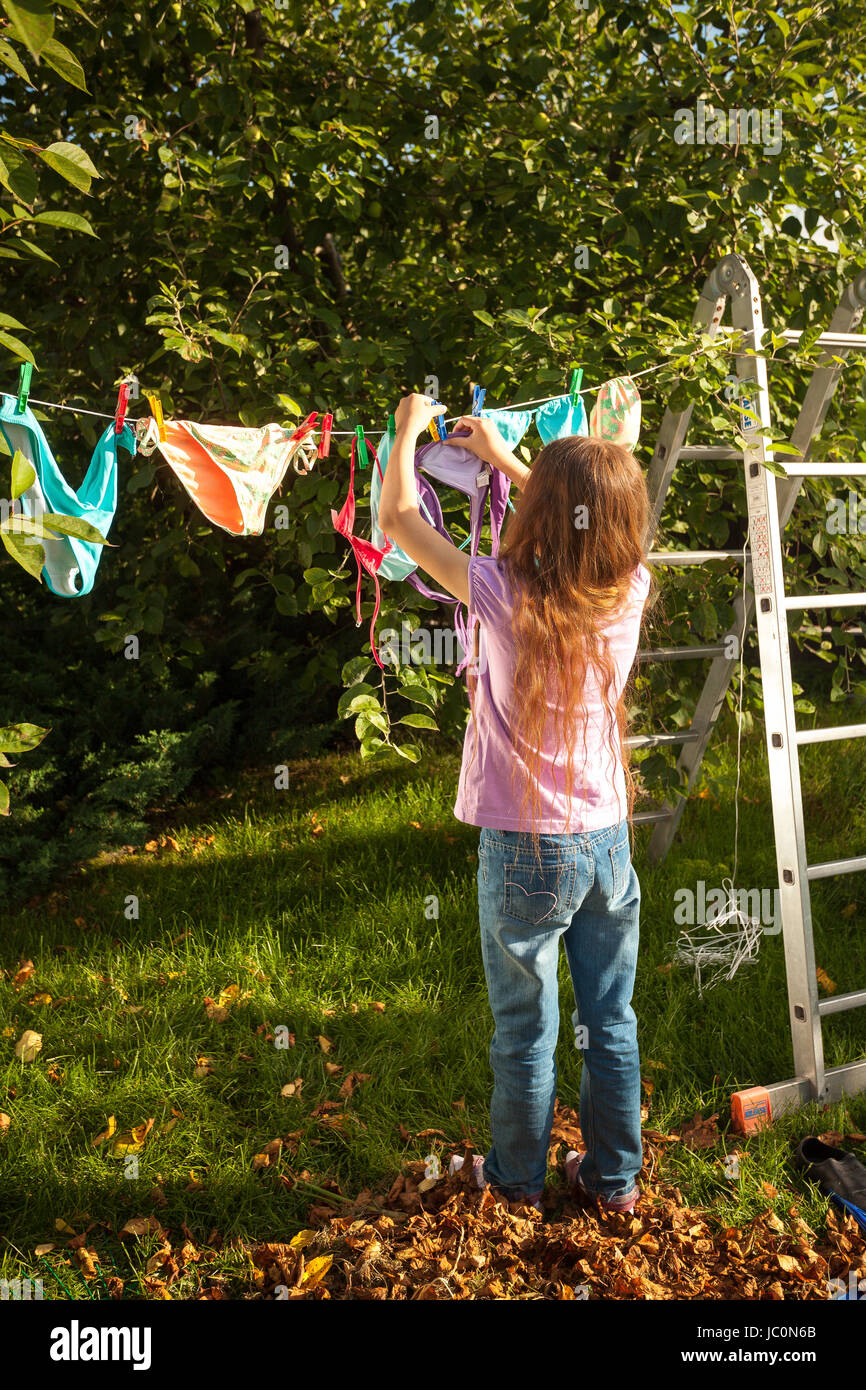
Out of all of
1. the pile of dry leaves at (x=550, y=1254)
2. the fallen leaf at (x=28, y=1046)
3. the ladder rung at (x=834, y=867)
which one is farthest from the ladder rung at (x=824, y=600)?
the fallen leaf at (x=28, y=1046)

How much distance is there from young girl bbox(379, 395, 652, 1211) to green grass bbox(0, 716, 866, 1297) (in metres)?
0.64

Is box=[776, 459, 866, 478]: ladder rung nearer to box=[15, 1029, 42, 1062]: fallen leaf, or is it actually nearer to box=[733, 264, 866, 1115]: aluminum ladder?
box=[733, 264, 866, 1115]: aluminum ladder

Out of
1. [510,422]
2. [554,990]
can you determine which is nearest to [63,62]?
[510,422]

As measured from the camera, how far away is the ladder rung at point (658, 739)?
3438 mm

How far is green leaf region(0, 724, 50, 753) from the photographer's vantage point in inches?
59.9

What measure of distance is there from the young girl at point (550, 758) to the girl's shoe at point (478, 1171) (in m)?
0.07

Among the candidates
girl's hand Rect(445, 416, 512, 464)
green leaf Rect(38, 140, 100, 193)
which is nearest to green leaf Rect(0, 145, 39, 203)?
green leaf Rect(38, 140, 100, 193)

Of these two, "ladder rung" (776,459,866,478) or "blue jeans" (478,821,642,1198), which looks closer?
"blue jeans" (478,821,642,1198)

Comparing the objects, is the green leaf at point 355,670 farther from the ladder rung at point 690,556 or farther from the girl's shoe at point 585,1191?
the girl's shoe at point 585,1191

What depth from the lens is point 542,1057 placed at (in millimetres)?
2008

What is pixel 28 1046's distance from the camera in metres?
2.92

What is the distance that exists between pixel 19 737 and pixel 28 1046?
5.86 ft
